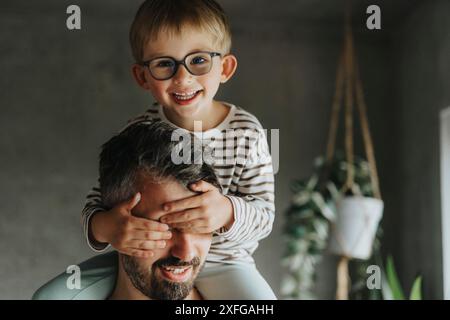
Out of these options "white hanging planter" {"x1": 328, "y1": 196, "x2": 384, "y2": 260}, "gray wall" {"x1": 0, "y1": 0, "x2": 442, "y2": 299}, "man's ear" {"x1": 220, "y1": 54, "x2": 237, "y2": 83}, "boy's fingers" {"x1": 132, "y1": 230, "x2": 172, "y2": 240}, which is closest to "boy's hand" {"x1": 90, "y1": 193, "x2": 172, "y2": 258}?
"boy's fingers" {"x1": 132, "y1": 230, "x2": 172, "y2": 240}

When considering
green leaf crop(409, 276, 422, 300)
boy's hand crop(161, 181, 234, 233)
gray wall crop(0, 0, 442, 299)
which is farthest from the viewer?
green leaf crop(409, 276, 422, 300)

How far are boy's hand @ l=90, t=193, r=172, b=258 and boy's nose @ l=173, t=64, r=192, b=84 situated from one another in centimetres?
29

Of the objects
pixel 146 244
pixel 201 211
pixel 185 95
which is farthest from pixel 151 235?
pixel 185 95

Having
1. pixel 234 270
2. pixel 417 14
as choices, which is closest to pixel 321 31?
pixel 417 14

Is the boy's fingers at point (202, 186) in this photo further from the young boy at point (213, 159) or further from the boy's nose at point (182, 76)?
the boy's nose at point (182, 76)

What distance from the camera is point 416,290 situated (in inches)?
61.4

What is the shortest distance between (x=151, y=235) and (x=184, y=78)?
1.26 ft

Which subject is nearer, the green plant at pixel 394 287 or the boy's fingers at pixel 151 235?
the boy's fingers at pixel 151 235

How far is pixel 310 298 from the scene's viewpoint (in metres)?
1.55

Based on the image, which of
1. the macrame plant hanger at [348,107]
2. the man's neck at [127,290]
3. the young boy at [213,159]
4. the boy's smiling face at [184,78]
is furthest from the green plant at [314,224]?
the boy's smiling face at [184,78]

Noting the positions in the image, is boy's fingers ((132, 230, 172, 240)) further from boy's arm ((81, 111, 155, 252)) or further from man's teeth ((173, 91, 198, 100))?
A: man's teeth ((173, 91, 198, 100))

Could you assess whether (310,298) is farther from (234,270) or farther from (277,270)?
(234,270)

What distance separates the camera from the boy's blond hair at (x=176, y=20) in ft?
4.37

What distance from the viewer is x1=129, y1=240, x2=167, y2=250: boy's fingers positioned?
1.34m
